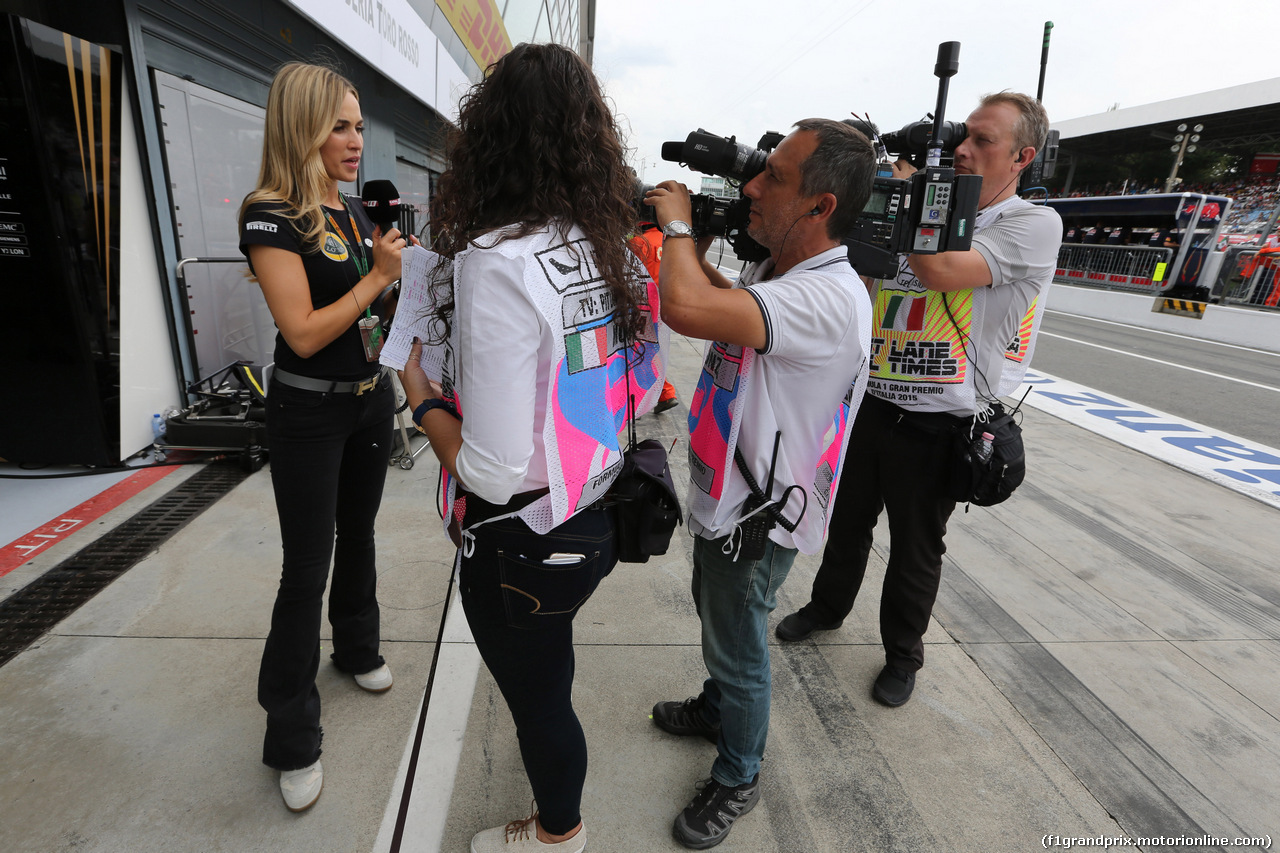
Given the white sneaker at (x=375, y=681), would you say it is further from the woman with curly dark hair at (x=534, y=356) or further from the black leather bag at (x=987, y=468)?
the black leather bag at (x=987, y=468)

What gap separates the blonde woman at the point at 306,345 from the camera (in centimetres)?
176

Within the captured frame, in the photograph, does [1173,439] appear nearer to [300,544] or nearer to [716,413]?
[716,413]

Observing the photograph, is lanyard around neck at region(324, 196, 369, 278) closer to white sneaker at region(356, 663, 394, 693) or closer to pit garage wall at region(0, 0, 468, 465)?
white sneaker at region(356, 663, 394, 693)

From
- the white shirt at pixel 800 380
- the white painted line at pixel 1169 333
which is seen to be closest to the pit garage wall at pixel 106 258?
the white shirt at pixel 800 380

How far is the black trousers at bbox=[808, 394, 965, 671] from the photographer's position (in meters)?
2.37

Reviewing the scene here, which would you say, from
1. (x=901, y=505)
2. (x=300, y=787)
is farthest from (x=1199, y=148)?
(x=300, y=787)

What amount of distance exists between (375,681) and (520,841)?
902mm

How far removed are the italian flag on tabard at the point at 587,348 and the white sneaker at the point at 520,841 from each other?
128 centimetres

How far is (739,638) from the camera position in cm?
181

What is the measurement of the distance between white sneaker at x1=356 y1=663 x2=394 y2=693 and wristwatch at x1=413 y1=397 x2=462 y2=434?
1.37 m

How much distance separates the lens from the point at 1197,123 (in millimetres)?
25391

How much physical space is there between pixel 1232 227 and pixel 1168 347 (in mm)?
25743

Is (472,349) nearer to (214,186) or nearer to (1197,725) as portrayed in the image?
(1197,725)

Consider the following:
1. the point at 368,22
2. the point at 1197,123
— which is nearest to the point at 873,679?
the point at 368,22
